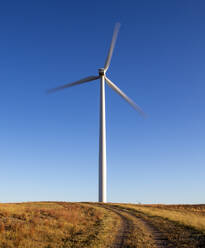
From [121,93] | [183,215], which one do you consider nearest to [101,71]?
[121,93]

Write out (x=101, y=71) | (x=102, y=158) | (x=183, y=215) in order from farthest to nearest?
(x=101, y=71)
(x=102, y=158)
(x=183, y=215)

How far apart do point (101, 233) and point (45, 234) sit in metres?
4.13

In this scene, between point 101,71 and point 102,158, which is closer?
point 102,158

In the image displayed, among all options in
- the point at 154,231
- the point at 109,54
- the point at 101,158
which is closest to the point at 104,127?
the point at 101,158

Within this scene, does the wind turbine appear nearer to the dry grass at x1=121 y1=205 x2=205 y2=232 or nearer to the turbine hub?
the turbine hub

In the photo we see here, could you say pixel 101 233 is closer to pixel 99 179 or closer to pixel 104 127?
pixel 99 179

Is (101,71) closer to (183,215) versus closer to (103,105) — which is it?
(103,105)

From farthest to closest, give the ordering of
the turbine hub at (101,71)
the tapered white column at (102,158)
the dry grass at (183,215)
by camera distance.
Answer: the turbine hub at (101,71) < the tapered white column at (102,158) < the dry grass at (183,215)

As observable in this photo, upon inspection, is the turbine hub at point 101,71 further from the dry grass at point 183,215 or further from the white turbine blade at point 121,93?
the dry grass at point 183,215

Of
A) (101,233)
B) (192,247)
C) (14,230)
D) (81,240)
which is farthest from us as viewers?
(14,230)

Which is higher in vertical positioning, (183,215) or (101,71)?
(101,71)

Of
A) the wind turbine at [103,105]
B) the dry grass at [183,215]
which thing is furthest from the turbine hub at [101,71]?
the dry grass at [183,215]

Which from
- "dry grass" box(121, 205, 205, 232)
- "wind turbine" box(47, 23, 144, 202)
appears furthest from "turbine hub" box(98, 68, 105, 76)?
"dry grass" box(121, 205, 205, 232)

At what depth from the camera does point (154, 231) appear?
1803cm
